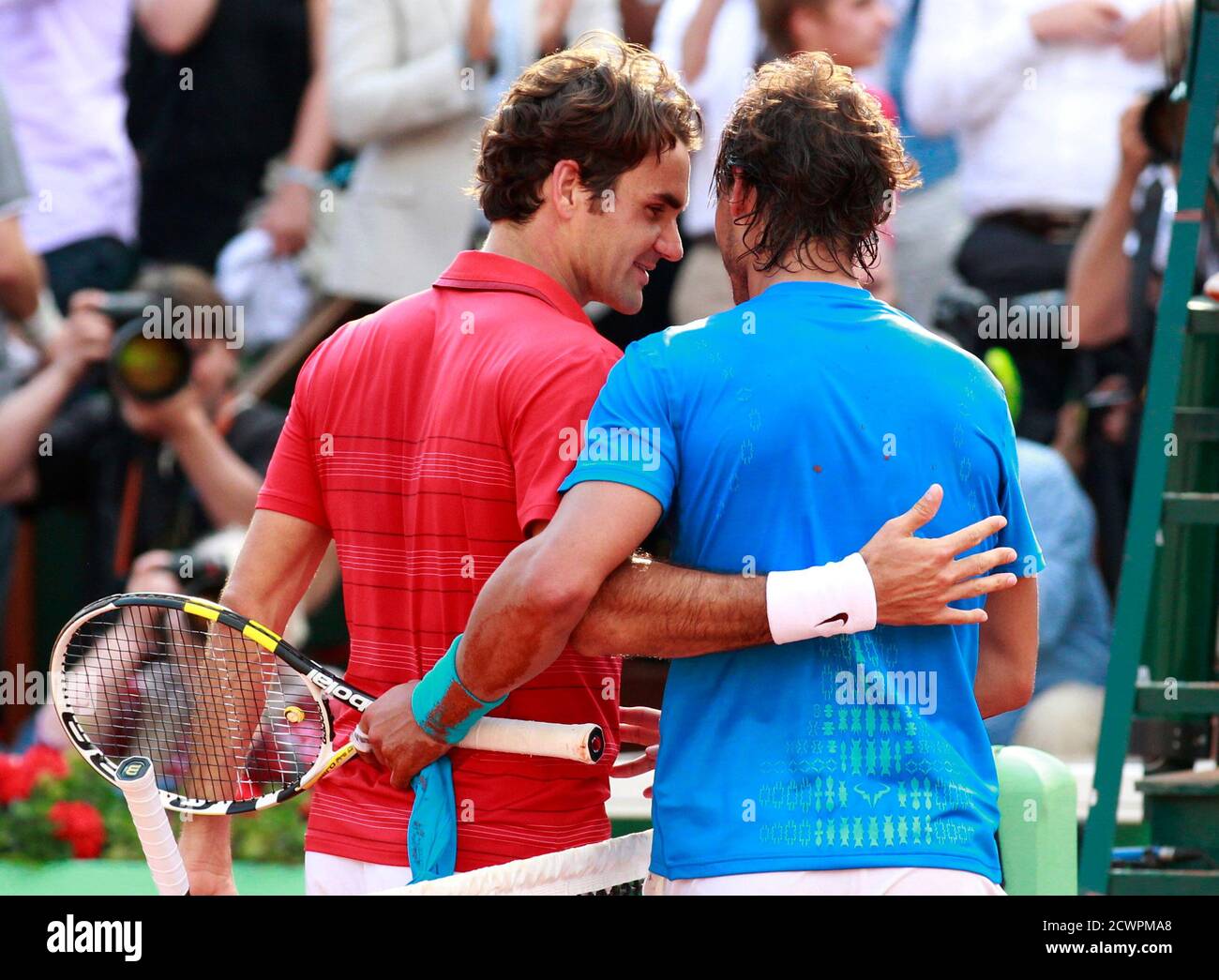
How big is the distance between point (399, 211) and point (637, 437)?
11.8 ft

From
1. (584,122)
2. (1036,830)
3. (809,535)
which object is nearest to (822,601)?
(809,535)

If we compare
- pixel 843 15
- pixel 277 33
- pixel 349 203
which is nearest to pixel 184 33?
pixel 277 33

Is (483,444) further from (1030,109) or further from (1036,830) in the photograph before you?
(1030,109)

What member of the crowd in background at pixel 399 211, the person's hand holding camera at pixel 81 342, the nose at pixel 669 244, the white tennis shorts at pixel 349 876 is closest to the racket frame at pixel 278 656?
the white tennis shorts at pixel 349 876

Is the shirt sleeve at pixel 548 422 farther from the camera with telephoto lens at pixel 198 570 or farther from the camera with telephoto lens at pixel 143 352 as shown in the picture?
the camera with telephoto lens at pixel 143 352

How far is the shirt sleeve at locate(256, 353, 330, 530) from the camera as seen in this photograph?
2.41 m

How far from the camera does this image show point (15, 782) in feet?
16.8

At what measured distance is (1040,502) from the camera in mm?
5152

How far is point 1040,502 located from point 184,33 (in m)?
3.39

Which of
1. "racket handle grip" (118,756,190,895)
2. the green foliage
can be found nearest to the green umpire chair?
"racket handle grip" (118,756,190,895)

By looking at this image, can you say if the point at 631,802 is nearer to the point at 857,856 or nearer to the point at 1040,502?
the point at 1040,502

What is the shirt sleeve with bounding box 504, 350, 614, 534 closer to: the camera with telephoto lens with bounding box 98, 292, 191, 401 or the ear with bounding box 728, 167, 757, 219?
the ear with bounding box 728, 167, 757, 219

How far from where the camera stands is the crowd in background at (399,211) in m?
5.22

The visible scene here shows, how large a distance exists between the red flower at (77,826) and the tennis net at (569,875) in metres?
3.26
